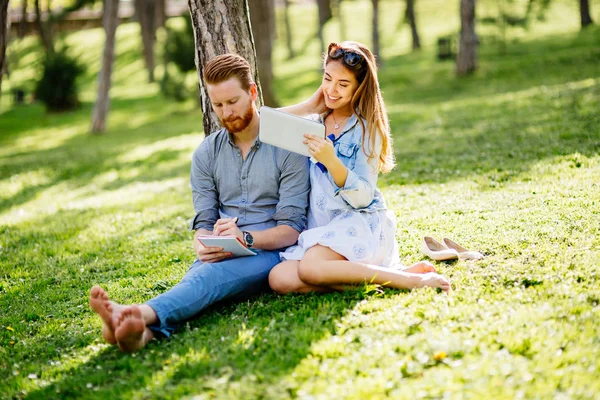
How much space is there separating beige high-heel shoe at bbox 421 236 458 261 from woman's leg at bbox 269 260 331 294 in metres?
1.04

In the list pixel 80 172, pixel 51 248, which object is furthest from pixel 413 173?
pixel 80 172

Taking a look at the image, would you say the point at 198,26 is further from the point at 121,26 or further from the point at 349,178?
Result: the point at 121,26

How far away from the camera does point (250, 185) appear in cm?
447

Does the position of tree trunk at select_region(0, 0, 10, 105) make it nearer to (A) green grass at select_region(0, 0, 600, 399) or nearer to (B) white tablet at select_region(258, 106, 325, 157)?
(A) green grass at select_region(0, 0, 600, 399)

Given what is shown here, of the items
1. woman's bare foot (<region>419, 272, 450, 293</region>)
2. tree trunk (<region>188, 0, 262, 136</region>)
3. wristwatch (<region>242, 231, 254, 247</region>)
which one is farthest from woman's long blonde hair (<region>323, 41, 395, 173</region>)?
tree trunk (<region>188, 0, 262, 136</region>)

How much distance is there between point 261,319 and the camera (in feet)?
13.1

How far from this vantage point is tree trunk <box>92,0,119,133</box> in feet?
58.4

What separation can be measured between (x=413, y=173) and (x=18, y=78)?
31.4m

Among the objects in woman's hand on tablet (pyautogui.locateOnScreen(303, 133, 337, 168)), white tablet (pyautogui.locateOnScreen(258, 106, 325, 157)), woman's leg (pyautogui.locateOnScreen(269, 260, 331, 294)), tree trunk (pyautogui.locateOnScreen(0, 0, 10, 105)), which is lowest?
woman's leg (pyautogui.locateOnScreen(269, 260, 331, 294))

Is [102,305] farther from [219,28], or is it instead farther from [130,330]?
[219,28]

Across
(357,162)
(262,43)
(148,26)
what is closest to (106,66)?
(262,43)

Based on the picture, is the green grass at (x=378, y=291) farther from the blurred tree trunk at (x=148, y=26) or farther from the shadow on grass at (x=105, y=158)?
the blurred tree trunk at (x=148, y=26)

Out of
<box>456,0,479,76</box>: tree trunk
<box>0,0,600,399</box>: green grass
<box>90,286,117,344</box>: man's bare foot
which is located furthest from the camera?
<box>456,0,479,76</box>: tree trunk

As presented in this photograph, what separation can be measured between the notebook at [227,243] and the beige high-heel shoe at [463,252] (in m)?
1.73
